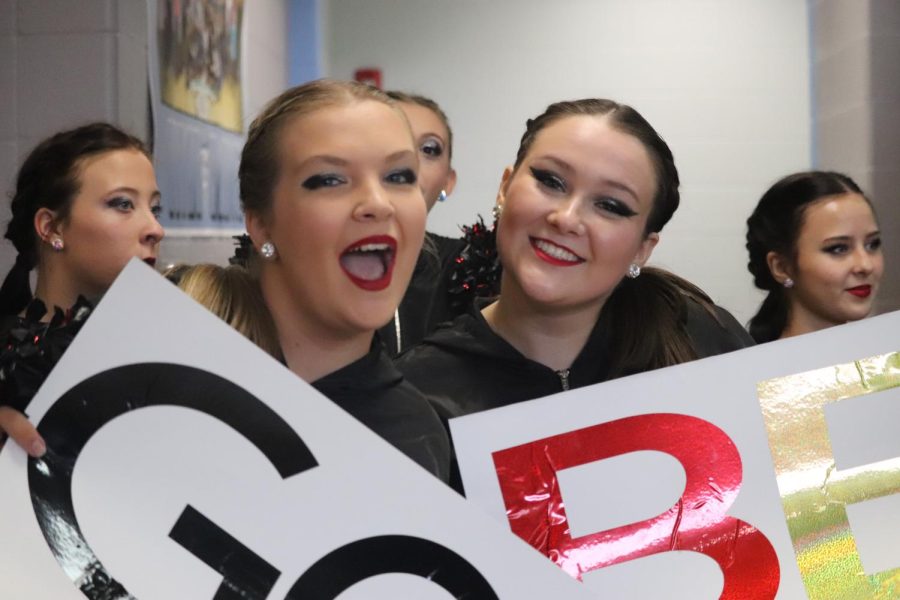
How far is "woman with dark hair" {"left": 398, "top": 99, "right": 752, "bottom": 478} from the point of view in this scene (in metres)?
1.58

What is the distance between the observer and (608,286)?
5.34ft

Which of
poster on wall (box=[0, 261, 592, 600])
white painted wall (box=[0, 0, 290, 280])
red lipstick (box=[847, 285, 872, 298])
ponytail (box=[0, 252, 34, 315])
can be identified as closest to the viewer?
poster on wall (box=[0, 261, 592, 600])

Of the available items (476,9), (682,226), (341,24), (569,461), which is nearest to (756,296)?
(682,226)

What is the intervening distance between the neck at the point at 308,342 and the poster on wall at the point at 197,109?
1824 millimetres

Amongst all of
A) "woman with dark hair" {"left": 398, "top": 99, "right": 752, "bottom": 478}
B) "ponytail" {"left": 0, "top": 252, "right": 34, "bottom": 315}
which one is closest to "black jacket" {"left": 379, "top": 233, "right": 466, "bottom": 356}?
"woman with dark hair" {"left": 398, "top": 99, "right": 752, "bottom": 478}

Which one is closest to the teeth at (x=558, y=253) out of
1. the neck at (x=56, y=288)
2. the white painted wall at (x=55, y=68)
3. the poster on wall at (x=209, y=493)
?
the poster on wall at (x=209, y=493)

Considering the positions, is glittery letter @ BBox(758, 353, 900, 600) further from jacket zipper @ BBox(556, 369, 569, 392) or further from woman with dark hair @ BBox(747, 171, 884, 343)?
woman with dark hair @ BBox(747, 171, 884, 343)

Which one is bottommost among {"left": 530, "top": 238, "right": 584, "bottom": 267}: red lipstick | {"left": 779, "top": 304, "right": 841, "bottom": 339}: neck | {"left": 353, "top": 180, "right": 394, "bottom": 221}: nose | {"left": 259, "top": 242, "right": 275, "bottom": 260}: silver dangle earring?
{"left": 779, "top": 304, "right": 841, "bottom": 339}: neck

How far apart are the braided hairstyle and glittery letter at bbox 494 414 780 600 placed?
1130mm

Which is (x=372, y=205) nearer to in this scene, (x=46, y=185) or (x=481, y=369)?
(x=481, y=369)

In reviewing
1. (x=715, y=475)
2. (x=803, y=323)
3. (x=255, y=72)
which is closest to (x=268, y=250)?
(x=715, y=475)

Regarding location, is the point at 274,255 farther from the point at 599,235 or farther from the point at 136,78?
the point at 136,78

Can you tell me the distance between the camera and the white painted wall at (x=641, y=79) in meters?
5.22

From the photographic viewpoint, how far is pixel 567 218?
1.55 m
